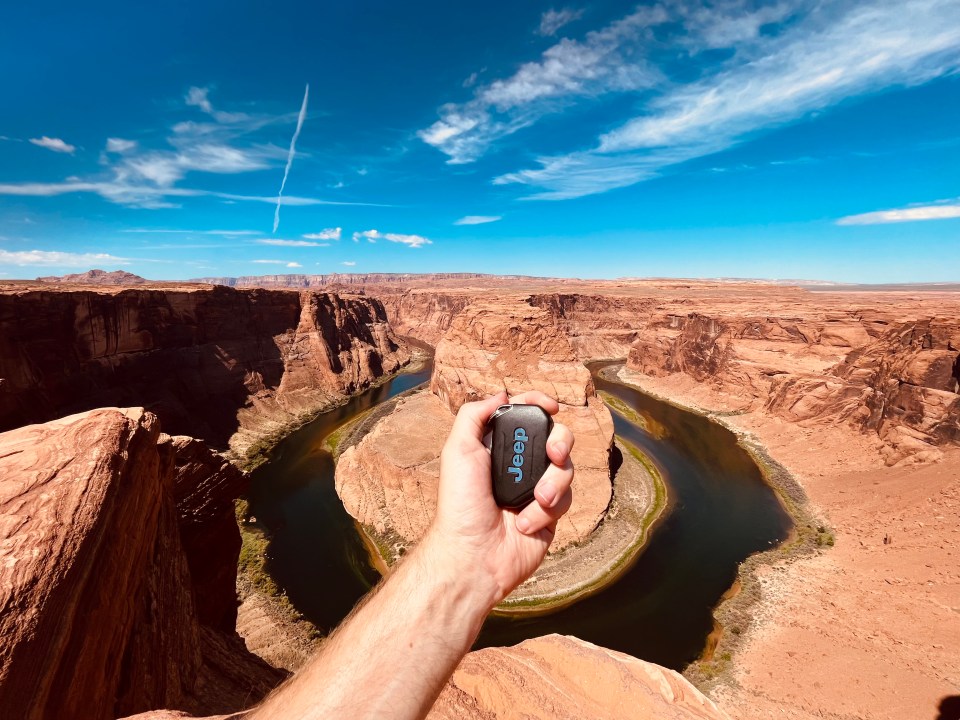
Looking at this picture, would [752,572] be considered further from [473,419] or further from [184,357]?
[184,357]

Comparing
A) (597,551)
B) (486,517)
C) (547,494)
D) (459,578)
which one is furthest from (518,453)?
(597,551)

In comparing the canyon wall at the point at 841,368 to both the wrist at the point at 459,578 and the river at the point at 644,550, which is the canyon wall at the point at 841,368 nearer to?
the river at the point at 644,550

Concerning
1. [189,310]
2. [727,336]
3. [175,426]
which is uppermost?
[189,310]

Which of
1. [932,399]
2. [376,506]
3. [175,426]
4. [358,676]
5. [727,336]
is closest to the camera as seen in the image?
[358,676]

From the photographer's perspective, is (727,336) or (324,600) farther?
(727,336)

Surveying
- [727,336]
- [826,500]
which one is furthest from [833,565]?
[727,336]

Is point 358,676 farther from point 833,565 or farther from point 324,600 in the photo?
point 833,565

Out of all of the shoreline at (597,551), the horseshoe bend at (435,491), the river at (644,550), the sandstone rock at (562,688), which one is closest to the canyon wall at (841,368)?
the horseshoe bend at (435,491)

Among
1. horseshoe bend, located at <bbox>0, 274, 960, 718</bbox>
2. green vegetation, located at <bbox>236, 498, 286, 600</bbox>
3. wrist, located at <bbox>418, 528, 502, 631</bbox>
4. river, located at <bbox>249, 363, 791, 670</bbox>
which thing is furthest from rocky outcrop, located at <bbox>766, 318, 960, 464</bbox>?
green vegetation, located at <bbox>236, 498, 286, 600</bbox>
